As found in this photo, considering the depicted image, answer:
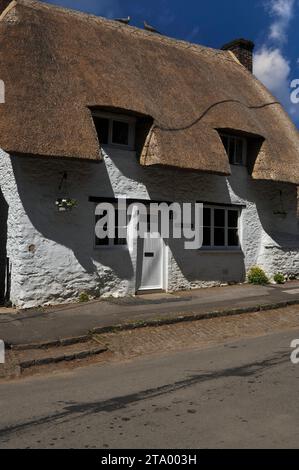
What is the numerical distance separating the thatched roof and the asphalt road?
202 inches

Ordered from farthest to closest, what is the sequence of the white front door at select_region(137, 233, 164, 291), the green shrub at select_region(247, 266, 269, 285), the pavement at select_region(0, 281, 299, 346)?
the green shrub at select_region(247, 266, 269, 285) < the white front door at select_region(137, 233, 164, 291) < the pavement at select_region(0, 281, 299, 346)

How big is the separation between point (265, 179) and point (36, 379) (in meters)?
9.59

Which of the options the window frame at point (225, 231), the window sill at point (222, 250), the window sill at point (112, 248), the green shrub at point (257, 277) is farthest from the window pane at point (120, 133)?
the green shrub at point (257, 277)

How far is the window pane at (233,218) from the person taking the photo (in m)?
14.6

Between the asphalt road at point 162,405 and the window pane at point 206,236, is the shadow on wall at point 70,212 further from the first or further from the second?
the asphalt road at point 162,405

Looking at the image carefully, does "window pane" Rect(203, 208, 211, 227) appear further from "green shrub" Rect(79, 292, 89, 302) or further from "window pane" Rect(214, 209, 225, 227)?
"green shrub" Rect(79, 292, 89, 302)

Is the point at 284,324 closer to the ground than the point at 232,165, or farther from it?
closer to the ground

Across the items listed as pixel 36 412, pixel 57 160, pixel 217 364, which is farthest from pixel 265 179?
pixel 36 412

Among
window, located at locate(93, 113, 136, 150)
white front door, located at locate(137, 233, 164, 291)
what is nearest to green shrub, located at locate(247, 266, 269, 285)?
white front door, located at locate(137, 233, 164, 291)

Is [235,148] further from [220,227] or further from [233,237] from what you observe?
[233,237]

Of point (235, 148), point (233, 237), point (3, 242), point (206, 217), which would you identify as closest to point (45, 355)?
point (3, 242)

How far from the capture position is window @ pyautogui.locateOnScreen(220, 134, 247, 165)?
14549 mm

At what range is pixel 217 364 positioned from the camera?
721 centimetres
